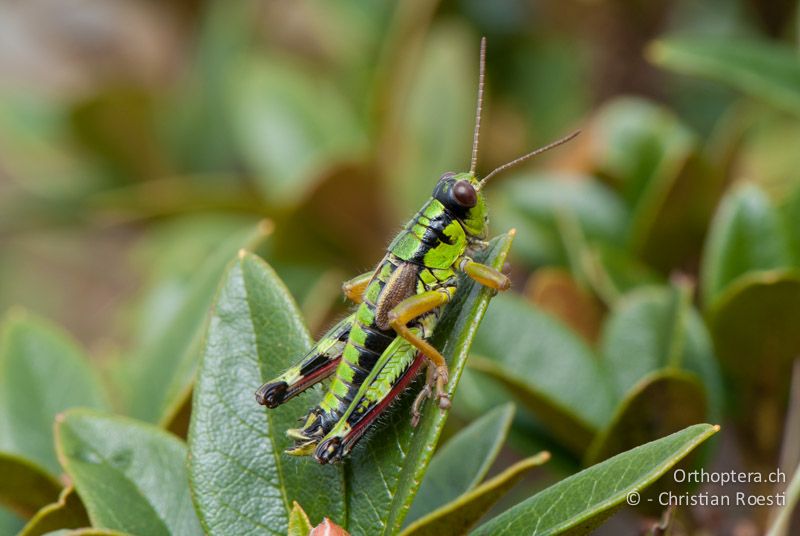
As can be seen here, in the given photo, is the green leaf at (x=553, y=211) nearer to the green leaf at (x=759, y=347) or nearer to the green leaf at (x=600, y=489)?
the green leaf at (x=759, y=347)

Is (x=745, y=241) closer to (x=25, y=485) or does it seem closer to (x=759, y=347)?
(x=759, y=347)

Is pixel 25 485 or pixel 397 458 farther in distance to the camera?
pixel 25 485

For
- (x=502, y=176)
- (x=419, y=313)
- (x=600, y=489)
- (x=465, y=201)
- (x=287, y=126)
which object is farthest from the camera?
(x=287, y=126)

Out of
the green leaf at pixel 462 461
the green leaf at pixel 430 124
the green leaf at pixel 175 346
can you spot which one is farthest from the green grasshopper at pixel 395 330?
the green leaf at pixel 430 124

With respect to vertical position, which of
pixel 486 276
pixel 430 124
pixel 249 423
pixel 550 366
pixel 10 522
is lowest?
pixel 10 522

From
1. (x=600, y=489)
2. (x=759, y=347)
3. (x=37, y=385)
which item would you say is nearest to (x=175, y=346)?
(x=37, y=385)

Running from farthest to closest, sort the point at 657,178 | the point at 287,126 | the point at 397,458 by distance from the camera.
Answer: the point at 287,126 < the point at 657,178 < the point at 397,458

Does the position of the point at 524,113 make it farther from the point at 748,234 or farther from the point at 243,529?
the point at 243,529
